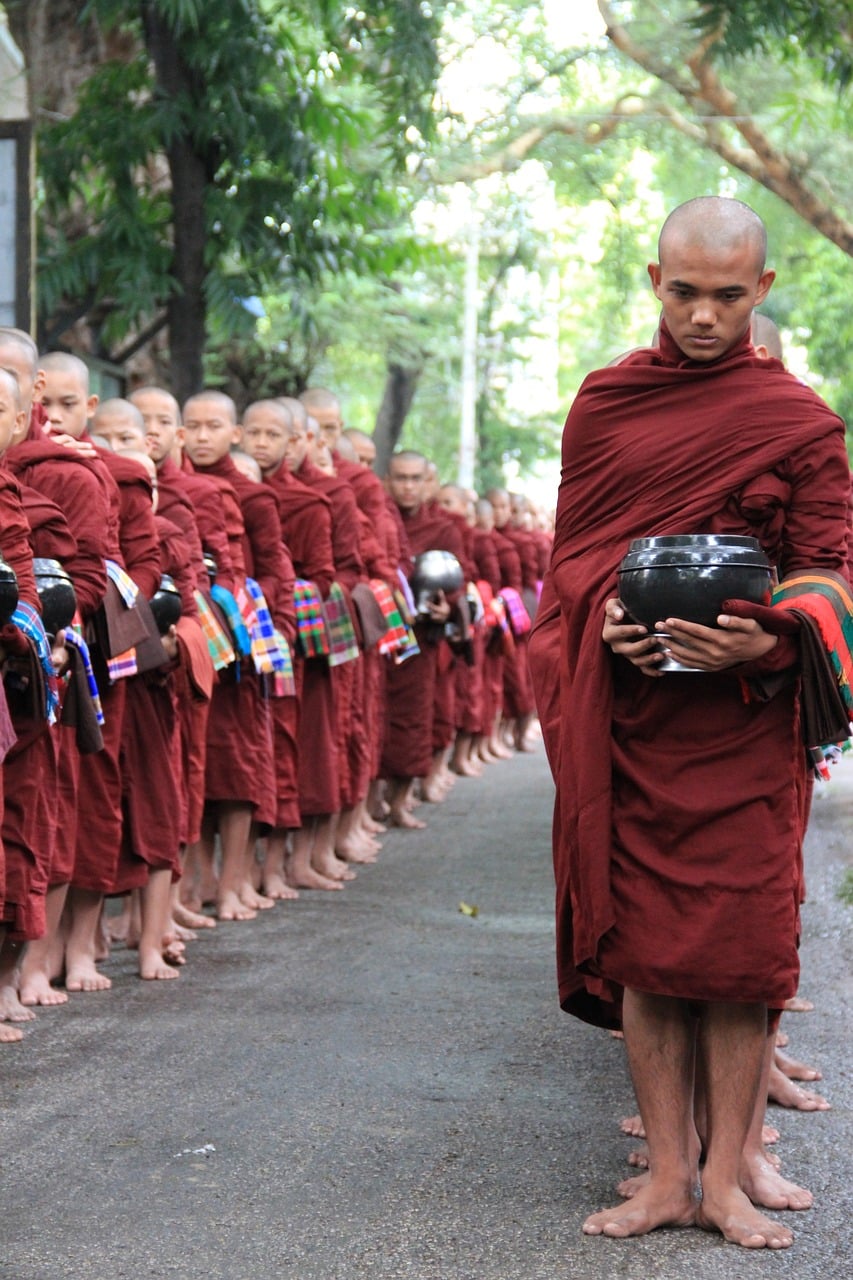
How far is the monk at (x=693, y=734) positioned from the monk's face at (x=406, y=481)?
27.8ft

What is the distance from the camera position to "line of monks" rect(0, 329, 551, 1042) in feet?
19.5

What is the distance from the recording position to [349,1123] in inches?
191

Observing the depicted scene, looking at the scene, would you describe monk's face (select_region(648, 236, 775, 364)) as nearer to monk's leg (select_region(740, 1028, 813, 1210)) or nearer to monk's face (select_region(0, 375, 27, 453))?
monk's leg (select_region(740, 1028, 813, 1210))

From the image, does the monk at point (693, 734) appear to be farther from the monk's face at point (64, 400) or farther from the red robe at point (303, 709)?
the red robe at point (303, 709)

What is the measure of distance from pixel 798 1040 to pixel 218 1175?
2315mm

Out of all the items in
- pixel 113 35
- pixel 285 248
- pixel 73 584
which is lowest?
pixel 73 584

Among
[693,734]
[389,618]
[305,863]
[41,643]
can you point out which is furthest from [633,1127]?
[389,618]

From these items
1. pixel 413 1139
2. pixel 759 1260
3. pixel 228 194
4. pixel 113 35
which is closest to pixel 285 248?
pixel 228 194

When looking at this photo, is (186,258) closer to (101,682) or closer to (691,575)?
(101,682)

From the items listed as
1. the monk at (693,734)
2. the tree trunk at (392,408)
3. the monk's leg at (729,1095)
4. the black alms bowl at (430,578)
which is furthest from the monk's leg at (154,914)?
the tree trunk at (392,408)

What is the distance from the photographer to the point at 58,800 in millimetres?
6359

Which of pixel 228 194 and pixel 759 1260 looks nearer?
pixel 759 1260

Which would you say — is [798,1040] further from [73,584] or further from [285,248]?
[285,248]

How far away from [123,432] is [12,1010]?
2399mm
